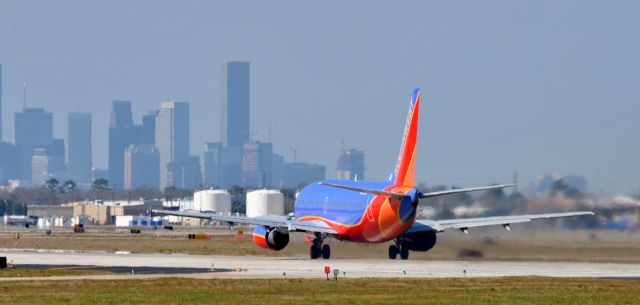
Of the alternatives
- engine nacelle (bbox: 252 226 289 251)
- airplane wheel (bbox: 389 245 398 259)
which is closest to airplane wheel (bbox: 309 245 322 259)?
engine nacelle (bbox: 252 226 289 251)

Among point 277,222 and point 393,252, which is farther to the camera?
point 277,222

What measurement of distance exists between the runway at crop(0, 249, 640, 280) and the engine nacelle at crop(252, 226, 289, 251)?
1099 millimetres

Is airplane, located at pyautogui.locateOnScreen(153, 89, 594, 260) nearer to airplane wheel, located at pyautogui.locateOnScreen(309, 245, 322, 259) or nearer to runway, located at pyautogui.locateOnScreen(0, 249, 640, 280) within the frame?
airplane wheel, located at pyautogui.locateOnScreen(309, 245, 322, 259)

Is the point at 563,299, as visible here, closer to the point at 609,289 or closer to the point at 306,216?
the point at 609,289

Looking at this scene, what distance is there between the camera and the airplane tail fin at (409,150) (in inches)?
3792

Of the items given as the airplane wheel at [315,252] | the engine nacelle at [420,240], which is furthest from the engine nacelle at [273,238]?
the engine nacelle at [420,240]

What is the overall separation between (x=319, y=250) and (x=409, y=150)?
1043 cm

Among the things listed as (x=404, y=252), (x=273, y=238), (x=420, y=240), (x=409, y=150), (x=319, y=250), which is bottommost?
(x=404, y=252)

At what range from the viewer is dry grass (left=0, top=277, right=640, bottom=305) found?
206ft

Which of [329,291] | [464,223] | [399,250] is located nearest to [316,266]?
[399,250]

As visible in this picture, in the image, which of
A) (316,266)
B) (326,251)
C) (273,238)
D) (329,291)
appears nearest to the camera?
(329,291)

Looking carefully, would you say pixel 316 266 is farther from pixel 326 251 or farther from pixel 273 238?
pixel 273 238

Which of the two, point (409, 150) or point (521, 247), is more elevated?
point (409, 150)

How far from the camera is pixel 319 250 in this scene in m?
103
